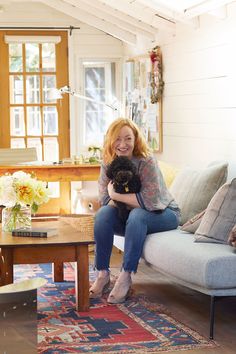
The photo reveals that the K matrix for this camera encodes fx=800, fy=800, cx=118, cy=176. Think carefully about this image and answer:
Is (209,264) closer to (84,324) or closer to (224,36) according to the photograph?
(84,324)

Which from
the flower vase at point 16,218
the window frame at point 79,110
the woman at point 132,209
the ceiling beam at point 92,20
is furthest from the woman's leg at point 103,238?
the window frame at point 79,110

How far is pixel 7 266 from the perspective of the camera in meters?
4.63

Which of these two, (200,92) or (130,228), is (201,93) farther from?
(130,228)

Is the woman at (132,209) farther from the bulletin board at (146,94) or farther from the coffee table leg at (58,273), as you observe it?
the bulletin board at (146,94)

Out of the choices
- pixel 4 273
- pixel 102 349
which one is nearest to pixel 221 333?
pixel 102 349

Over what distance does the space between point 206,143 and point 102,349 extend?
109 inches

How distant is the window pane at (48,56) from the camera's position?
9062 mm

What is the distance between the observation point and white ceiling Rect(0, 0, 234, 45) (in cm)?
609

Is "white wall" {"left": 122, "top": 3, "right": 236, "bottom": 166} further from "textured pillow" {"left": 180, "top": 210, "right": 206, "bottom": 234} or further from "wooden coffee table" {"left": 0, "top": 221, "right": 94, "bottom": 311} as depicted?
"wooden coffee table" {"left": 0, "top": 221, "right": 94, "bottom": 311}

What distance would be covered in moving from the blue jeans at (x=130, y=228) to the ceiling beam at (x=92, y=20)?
3724 millimetres

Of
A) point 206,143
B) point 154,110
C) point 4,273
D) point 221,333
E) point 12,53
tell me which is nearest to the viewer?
point 221,333

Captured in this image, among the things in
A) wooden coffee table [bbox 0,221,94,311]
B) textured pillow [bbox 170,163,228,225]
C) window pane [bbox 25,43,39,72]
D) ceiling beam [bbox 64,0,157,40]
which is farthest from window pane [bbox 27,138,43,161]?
wooden coffee table [bbox 0,221,94,311]

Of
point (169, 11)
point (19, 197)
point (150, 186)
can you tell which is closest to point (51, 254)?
point (19, 197)

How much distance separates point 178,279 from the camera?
4.63m
